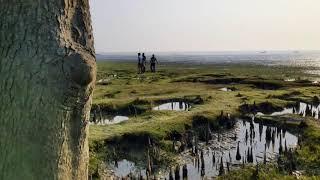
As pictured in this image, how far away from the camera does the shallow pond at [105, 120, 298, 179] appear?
82.3ft

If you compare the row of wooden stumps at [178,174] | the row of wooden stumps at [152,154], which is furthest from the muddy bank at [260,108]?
the row of wooden stumps at [178,174]

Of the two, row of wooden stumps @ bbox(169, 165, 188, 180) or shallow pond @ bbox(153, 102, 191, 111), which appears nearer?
row of wooden stumps @ bbox(169, 165, 188, 180)

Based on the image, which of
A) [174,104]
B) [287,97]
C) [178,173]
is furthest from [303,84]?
[178,173]

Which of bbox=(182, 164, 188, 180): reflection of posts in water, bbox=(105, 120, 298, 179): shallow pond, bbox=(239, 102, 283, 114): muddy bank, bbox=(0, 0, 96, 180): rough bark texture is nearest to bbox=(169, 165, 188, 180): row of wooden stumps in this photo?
bbox=(182, 164, 188, 180): reflection of posts in water

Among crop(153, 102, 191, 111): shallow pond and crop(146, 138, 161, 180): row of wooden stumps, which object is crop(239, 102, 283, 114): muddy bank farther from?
crop(146, 138, 161, 180): row of wooden stumps

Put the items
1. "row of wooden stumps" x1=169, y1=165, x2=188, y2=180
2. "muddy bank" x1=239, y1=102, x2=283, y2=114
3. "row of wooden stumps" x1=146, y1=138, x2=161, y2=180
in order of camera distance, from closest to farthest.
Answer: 1. "row of wooden stumps" x1=169, y1=165, x2=188, y2=180
2. "row of wooden stumps" x1=146, y1=138, x2=161, y2=180
3. "muddy bank" x1=239, y1=102, x2=283, y2=114

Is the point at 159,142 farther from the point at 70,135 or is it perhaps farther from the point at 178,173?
the point at 70,135

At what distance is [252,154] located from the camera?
90.2ft

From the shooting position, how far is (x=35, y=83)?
4176 mm

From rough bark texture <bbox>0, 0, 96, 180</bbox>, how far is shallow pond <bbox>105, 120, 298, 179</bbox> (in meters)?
19.9

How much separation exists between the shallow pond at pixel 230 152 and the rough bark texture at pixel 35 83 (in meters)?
19.9

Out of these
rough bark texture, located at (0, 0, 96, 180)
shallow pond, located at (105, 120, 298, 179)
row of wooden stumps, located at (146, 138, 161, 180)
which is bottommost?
shallow pond, located at (105, 120, 298, 179)

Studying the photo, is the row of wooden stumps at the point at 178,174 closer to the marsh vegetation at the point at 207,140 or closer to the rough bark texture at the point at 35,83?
the marsh vegetation at the point at 207,140

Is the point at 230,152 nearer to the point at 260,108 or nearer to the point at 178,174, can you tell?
the point at 178,174
